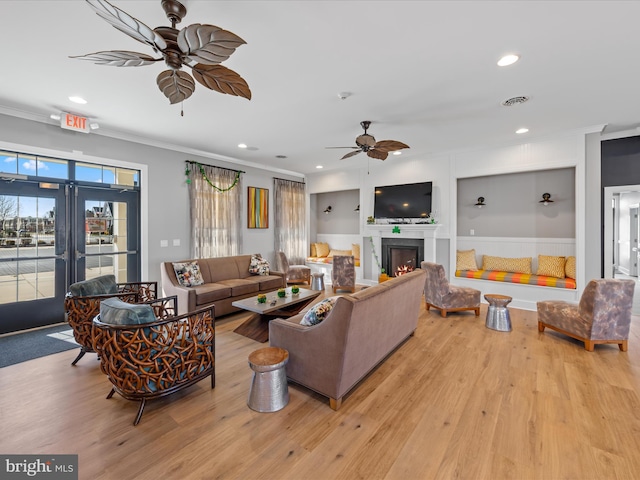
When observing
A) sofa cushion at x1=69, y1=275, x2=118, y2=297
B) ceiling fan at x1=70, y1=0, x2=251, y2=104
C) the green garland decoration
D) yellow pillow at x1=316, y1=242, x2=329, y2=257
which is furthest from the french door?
yellow pillow at x1=316, y1=242, x2=329, y2=257

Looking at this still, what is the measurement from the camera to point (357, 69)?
2.87 meters

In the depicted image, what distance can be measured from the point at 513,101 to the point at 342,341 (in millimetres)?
3569

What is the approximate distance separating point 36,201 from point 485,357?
20.4 feet

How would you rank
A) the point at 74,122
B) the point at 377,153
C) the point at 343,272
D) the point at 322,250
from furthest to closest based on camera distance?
the point at 322,250, the point at 343,272, the point at 377,153, the point at 74,122

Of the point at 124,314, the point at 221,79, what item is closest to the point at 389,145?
the point at 221,79

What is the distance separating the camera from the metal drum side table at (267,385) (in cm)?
227

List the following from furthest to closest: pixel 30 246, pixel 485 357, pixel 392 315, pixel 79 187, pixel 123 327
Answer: pixel 79 187 → pixel 30 246 → pixel 485 357 → pixel 392 315 → pixel 123 327

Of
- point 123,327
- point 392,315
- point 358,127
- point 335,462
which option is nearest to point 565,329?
point 392,315

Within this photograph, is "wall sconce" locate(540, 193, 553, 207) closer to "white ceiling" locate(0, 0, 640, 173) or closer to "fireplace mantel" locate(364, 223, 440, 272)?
"white ceiling" locate(0, 0, 640, 173)

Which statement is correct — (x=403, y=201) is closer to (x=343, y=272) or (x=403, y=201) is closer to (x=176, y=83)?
(x=343, y=272)

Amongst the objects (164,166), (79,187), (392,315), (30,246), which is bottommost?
(392,315)

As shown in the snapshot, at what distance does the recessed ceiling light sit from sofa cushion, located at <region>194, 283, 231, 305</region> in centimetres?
450

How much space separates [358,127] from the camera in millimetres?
4473

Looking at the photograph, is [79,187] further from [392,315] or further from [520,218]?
[520,218]
